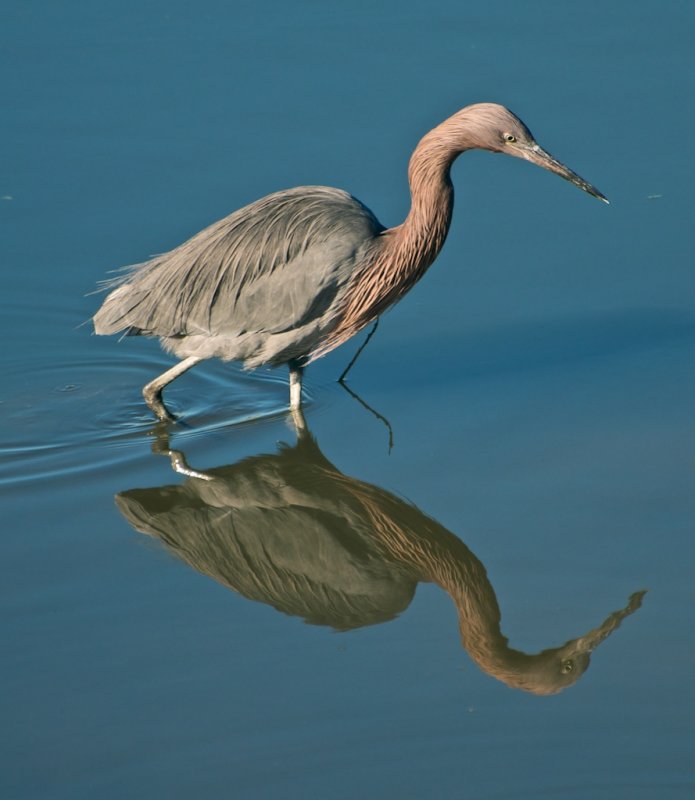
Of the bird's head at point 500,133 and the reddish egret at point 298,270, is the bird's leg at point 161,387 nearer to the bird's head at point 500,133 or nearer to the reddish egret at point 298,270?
the reddish egret at point 298,270

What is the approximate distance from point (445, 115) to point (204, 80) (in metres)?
1.97

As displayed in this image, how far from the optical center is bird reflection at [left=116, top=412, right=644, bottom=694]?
5832 millimetres

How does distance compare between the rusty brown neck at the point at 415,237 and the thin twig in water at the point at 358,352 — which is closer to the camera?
the rusty brown neck at the point at 415,237

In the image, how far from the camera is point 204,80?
11125 millimetres

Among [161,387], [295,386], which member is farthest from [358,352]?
[161,387]

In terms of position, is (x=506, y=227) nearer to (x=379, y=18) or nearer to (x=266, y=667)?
(x=379, y=18)

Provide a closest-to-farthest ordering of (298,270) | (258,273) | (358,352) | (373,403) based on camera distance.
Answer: (298,270), (258,273), (373,403), (358,352)

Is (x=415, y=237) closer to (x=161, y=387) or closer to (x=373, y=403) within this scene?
(x=373, y=403)

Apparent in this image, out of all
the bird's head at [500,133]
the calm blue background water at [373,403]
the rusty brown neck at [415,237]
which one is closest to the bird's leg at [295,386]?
the calm blue background water at [373,403]

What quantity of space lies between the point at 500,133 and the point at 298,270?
1214 mm

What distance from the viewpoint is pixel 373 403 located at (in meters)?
7.89

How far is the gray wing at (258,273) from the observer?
7566 mm

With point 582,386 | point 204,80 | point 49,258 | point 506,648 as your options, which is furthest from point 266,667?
point 204,80

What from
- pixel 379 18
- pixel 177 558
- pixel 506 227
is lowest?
pixel 177 558
